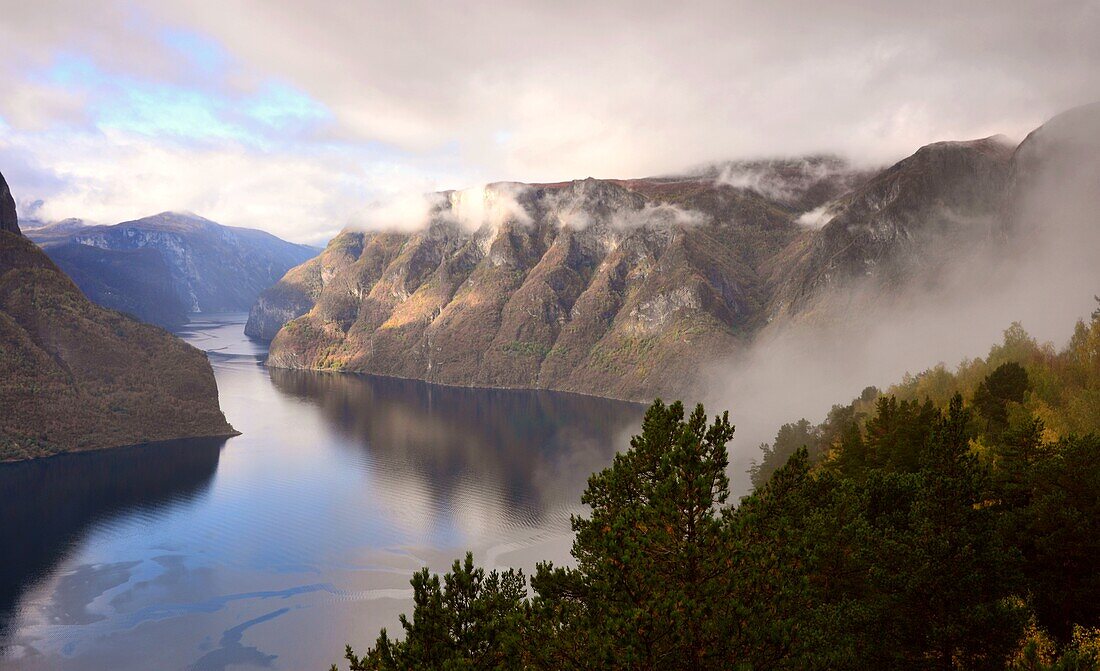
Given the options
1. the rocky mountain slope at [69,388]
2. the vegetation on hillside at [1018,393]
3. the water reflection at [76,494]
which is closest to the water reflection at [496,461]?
the water reflection at [76,494]

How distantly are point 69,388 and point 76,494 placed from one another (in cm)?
5291

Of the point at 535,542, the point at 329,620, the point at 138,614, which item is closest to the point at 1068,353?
the point at 535,542

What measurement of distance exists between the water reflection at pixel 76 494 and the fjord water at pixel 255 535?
42 cm

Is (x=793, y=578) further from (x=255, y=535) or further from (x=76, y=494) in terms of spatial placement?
(x=76, y=494)

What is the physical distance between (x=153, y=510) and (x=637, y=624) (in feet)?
448

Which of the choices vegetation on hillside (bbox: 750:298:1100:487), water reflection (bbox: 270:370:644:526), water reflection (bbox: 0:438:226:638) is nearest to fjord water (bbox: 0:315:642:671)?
water reflection (bbox: 0:438:226:638)

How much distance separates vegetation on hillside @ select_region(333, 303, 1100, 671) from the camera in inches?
803

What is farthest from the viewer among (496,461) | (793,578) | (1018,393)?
(496,461)

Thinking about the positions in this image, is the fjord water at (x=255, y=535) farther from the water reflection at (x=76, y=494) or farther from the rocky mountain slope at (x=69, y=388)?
the rocky mountain slope at (x=69, y=388)

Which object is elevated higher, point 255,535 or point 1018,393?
point 1018,393

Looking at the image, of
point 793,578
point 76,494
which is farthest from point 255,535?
point 793,578

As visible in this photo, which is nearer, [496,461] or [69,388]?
[496,461]

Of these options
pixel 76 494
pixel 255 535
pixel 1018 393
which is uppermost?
pixel 1018 393

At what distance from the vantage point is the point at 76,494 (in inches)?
5399
